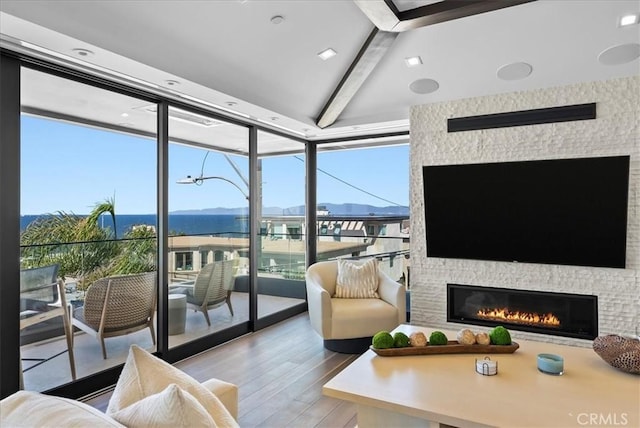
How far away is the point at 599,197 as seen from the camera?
3.62 metres

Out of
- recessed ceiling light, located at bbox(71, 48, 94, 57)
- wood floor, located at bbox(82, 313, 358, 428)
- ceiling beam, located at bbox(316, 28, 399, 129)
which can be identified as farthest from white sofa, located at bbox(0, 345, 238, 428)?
ceiling beam, located at bbox(316, 28, 399, 129)

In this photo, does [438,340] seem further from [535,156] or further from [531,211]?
[535,156]

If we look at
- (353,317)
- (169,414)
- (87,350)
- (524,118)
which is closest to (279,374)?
(353,317)

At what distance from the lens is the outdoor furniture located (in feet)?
8.95

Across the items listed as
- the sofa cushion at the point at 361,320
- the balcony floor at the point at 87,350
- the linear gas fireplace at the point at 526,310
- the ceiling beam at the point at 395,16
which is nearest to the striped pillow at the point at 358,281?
the sofa cushion at the point at 361,320

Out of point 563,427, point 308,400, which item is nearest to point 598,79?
point 563,427

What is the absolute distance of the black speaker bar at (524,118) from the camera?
12.2 feet

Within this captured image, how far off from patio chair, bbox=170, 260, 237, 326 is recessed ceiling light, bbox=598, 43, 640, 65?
13.6 ft

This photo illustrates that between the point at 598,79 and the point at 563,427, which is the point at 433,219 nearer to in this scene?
the point at 598,79

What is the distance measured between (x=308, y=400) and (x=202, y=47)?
2852 mm

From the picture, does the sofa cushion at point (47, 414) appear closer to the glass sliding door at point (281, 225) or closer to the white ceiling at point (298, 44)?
the white ceiling at point (298, 44)

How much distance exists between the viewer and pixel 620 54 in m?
3.35

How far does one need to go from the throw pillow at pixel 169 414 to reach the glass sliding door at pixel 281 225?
12.8 feet

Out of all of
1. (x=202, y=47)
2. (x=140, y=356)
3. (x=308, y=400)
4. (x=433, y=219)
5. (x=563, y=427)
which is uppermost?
(x=202, y=47)
